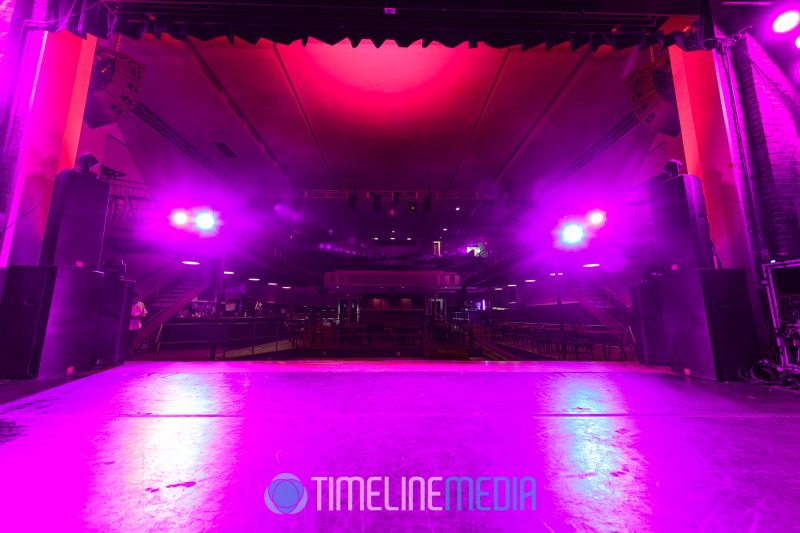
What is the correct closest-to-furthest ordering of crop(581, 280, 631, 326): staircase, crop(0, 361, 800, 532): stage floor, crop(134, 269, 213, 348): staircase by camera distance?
crop(0, 361, 800, 532): stage floor, crop(134, 269, 213, 348): staircase, crop(581, 280, 631, 326): staircase

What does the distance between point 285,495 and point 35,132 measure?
14.8ft

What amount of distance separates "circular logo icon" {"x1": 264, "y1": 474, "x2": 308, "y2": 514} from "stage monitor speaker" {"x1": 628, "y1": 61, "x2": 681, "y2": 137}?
6085mm

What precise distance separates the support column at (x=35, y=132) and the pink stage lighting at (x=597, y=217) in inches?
417

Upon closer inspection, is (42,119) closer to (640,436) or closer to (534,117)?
(640,436)

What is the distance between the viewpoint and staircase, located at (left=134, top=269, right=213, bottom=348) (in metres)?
8.87

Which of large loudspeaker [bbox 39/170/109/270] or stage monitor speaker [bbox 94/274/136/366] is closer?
large loudspeaker [bbox 39/170/109/270]

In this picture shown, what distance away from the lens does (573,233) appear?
28.8 ft

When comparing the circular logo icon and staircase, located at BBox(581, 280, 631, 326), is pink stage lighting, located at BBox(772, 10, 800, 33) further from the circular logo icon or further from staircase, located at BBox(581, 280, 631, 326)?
staircase, located at BBox(581, 280, 631, 326)

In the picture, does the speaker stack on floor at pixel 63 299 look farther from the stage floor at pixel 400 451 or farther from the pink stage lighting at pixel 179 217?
the pink stage lighting at pixel 179 217

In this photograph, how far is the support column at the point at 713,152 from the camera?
3215 millimetres

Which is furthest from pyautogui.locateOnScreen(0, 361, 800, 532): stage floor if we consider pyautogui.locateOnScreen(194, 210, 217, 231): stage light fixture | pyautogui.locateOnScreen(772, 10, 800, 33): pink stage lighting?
pyautogui.locateOnScreen(194, 210, 217, 231): stage light fixture

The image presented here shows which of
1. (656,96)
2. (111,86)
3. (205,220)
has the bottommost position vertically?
(205,220)

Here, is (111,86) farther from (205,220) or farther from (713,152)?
(713,152)

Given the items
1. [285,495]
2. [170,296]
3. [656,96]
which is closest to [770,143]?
[656,96]
